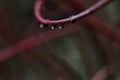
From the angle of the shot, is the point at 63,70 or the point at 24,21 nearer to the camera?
the point at 63,70

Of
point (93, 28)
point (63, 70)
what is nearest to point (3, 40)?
point (63, 70)

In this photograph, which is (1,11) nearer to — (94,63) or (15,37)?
(15,37)

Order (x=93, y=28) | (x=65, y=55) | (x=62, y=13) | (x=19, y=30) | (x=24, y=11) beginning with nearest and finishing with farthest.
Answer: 1. (x=93, y=28)
2. (x=62, y=13)
3. (x=19, y=30)
4. (x=65, y=55)
5. (x=24, y=11)

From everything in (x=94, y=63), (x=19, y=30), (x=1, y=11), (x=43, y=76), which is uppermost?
(x=1, y=11)

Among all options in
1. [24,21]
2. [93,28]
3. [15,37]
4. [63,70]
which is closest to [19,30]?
[15,37]

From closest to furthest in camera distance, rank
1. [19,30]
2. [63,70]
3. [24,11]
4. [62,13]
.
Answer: [63,70]
[62,13]
[19,30]
[24,11]

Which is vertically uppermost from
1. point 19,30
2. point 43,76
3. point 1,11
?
point 1,11

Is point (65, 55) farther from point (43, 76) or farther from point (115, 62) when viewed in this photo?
point (115, 62)

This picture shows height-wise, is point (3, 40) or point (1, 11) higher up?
point (1, 11)

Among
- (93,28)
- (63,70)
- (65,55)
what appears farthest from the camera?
(65,55)
